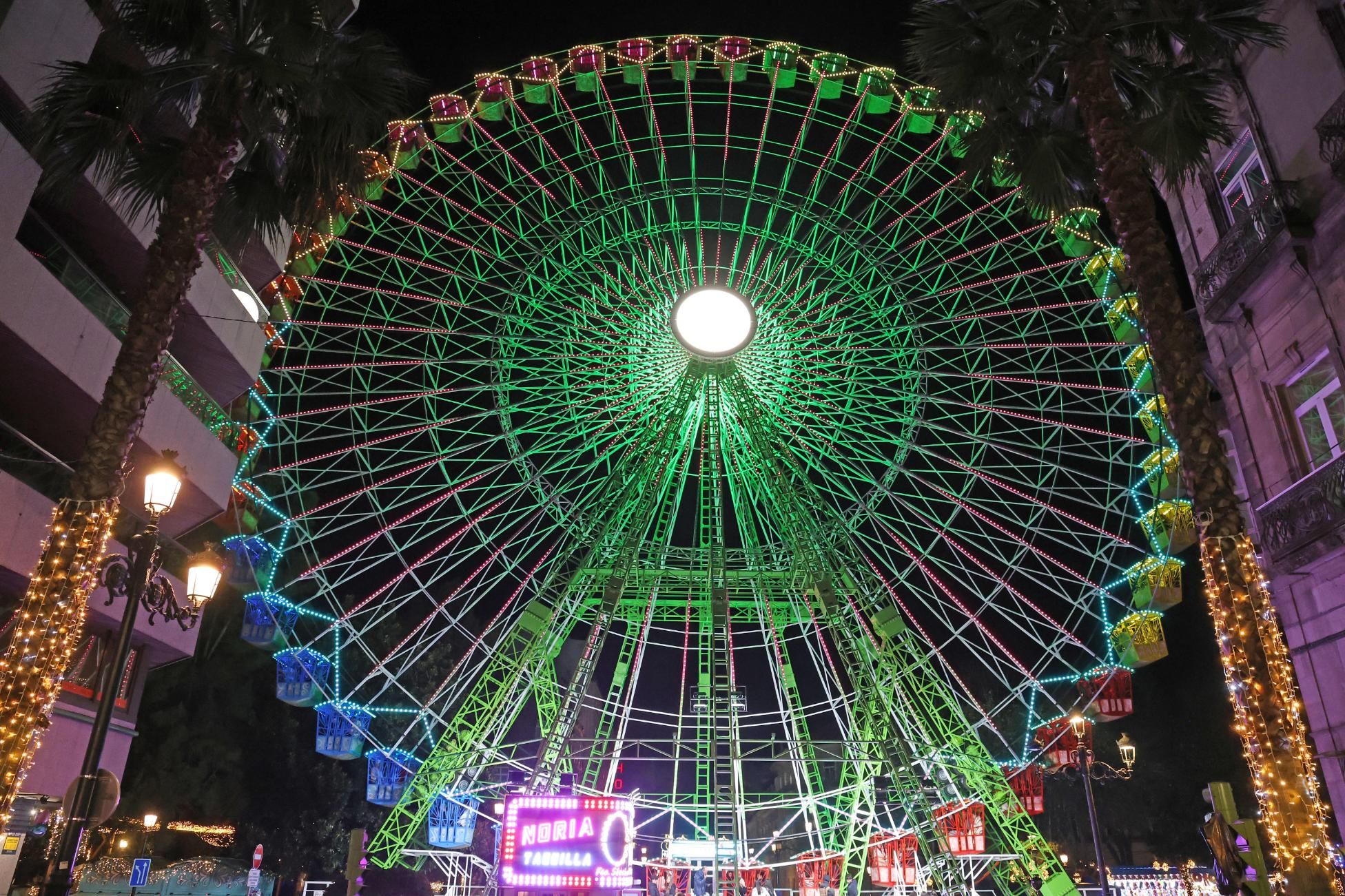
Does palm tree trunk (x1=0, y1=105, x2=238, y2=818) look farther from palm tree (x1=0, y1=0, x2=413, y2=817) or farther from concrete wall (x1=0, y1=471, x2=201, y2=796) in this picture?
concrete wall (x1=0, y1=471, x2=201, y2=796)

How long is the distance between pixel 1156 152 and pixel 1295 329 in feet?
17.7

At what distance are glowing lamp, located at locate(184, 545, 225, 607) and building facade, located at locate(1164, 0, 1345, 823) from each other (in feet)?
46.2

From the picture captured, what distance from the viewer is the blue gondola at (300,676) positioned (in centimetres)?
2027

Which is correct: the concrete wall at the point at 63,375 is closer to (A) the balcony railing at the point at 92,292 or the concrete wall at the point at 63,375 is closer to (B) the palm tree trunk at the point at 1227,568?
(A) the balcony railing at the point at 92,292

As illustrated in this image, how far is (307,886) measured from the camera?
28938 mm

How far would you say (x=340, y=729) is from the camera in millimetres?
20641

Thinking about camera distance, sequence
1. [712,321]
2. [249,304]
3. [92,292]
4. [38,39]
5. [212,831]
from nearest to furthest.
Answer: [38,39], [92,292], [712,321], [249,304], [212,831]

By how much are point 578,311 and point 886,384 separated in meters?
7.55

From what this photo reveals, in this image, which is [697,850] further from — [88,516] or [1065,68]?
[1065,68]

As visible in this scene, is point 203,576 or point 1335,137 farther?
point 1335,137

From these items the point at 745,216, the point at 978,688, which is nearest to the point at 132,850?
the point at 745,216

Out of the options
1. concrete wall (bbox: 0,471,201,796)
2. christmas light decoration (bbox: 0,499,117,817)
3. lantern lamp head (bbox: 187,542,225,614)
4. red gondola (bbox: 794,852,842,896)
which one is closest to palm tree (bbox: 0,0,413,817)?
christmas light decoration (bbox: 0,499,117,817)

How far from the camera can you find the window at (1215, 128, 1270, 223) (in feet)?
54.6

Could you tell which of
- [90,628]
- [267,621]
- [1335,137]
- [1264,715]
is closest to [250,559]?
[267,621]
